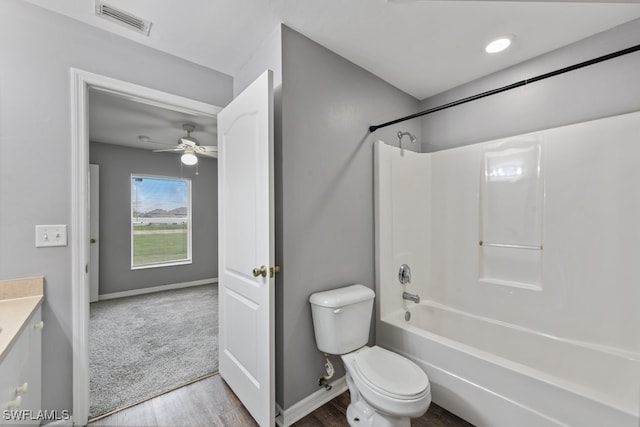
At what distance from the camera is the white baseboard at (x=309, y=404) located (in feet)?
5.36

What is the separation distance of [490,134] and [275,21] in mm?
1886

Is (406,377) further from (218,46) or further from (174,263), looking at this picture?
(174,263)

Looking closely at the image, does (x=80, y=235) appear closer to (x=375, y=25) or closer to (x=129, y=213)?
(x=375, y=25)

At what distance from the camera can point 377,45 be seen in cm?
184

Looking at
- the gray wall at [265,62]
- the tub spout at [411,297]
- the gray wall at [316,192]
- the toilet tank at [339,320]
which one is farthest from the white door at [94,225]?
the tub spout at [411,297]

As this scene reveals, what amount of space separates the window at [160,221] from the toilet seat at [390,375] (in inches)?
163

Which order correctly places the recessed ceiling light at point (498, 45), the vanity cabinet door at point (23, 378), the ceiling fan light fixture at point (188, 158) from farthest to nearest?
the ceiling fan light fixture at point (188, 158)
the recessed ceiling light at point (498, 45)
the vanity cabinet door at point (23, 378)

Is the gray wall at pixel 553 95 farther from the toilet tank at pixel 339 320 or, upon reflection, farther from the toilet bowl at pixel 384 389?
the toilet bowl at pixel 384 389

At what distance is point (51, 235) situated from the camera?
148cm

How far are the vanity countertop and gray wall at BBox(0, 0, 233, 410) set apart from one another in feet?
0.14

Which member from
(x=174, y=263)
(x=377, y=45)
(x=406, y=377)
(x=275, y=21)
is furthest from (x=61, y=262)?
(x=174, y=263)

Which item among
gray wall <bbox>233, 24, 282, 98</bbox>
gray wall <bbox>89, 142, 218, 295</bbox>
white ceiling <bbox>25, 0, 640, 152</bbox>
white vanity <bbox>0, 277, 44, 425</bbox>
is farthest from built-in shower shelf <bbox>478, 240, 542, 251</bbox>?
gray wall <bbox>89, 142, 218, 295</bbox>

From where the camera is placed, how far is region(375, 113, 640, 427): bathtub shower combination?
1.54 m

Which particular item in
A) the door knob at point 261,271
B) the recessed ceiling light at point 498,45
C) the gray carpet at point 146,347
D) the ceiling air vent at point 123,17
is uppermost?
the recessed ceiling light at point 498,45
